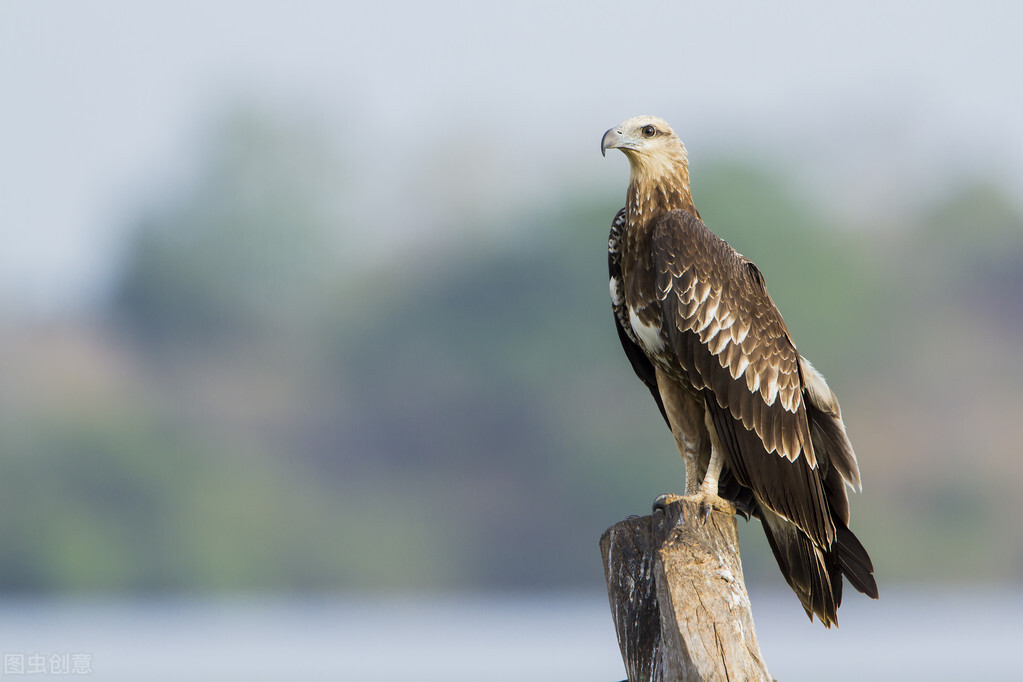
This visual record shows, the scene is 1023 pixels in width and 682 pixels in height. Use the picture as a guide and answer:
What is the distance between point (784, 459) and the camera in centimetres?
666

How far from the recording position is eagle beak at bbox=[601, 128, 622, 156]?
7199 mm

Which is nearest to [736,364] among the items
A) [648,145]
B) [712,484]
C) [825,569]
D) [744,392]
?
[744,392]

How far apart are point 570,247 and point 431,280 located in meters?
5.54

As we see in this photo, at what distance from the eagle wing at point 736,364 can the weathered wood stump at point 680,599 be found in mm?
749

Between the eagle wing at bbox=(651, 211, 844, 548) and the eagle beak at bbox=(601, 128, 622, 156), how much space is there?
0.54m

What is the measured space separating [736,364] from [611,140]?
1334 millimetres

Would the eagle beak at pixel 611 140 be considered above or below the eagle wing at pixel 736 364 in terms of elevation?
above

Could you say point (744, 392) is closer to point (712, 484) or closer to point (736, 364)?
point (736, 364)

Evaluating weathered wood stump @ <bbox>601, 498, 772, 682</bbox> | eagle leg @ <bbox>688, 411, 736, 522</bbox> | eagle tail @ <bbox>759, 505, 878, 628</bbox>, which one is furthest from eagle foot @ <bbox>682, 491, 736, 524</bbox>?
eagle tail @ <bbox>759, 505, 878, 628</bbox>

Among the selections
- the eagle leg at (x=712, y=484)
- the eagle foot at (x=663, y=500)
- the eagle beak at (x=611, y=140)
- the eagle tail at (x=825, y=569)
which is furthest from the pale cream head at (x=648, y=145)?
the eagle tail at (x=825, y=569)

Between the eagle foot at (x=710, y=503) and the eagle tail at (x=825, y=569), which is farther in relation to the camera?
the eagle tail at (x=825, y=569)

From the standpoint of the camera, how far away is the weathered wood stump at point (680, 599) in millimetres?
5199

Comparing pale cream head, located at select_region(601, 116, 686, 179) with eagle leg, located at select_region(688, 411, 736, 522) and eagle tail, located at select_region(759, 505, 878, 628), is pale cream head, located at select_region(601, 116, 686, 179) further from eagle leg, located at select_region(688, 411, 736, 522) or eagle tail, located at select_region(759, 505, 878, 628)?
eagle tail, located at select_region(759, 505, 878, 628)

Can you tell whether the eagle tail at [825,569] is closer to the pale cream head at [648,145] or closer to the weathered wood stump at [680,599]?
the weathered wood stump at [680,599]
